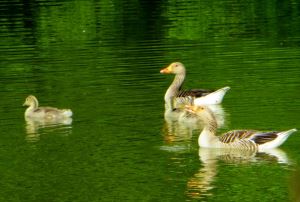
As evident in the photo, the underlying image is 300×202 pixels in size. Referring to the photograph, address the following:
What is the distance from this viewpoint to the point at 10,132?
69.7 ft

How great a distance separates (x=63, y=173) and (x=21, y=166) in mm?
946

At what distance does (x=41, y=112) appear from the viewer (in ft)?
74.9

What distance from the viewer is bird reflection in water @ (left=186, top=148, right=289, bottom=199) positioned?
1631 centimetres

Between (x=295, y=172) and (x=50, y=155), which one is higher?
(x=295, y=172)

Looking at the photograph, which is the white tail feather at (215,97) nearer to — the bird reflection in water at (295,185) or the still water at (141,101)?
the still water at (141,101)

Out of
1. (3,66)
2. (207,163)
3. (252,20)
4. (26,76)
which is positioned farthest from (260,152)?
(252,20)

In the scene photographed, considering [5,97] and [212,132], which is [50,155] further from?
[5,97]

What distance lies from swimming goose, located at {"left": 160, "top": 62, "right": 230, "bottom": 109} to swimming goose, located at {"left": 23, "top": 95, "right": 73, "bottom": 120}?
267 cm

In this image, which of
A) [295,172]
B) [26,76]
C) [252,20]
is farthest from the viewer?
[252,20]

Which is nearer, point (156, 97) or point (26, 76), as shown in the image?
point (156, 97)

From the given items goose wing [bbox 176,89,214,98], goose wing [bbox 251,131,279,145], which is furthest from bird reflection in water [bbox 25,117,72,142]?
goose wing [bbox 251,131,279,145]

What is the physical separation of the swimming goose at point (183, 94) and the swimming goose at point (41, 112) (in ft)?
8.74

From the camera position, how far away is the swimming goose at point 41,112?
2191 centimetres

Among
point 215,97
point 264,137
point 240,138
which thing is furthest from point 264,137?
point 215,97
